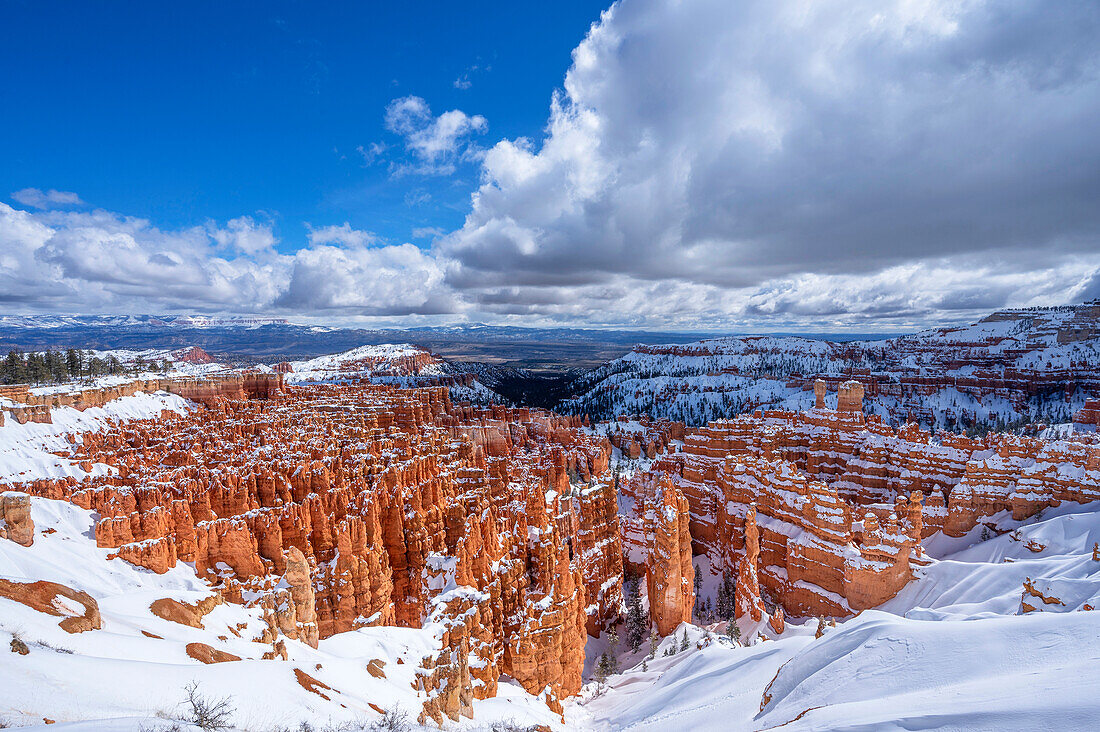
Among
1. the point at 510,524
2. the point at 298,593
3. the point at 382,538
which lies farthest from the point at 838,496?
the point at 298,593

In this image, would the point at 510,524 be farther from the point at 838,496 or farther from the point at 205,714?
the point at 838,496

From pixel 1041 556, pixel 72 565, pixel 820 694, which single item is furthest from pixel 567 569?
pixel 1041 556

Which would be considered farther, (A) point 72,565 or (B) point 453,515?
(B) point 453,515

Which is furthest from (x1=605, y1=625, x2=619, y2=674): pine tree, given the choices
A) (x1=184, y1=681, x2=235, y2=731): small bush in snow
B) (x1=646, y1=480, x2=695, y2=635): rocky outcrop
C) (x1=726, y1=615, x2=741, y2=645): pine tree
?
(x1=184, y1=681, x2=235, y2=731): small bush in snow

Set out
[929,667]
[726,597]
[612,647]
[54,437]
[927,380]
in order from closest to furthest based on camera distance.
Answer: [929,667], [612,647], [726,597], [54,437], [927,380]

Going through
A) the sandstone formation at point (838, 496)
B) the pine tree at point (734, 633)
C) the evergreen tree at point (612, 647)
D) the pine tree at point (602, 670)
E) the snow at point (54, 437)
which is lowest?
the evergreen tree at point (612, 647)

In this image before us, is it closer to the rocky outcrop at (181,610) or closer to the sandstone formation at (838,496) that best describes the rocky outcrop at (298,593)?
the rocky outcrop at (181,610)

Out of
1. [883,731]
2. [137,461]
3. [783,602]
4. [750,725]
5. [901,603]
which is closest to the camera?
[883,731]

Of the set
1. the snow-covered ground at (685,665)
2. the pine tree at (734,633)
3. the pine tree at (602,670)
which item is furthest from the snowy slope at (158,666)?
the pine tree at (734,633)

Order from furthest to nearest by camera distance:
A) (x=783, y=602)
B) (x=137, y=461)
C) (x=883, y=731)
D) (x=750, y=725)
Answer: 1. (x=137, y=461)
2. (x=783, y=602)
3. (x=750, y=725)
4. (x=883, y=731)

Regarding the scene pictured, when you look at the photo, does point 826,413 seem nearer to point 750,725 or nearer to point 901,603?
point 901,603

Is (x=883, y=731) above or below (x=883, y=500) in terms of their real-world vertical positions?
above
